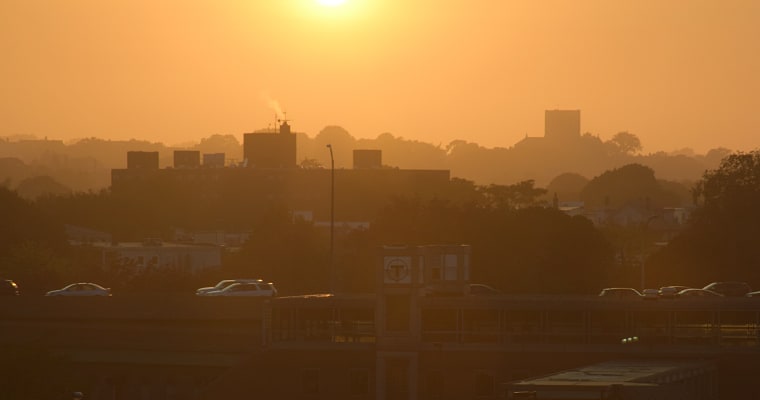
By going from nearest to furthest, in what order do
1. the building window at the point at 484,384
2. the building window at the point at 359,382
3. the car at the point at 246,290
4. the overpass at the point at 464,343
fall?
the building window at the point at 484,384 → the overpass at the point at 464,343 → the building window at the point at 359,382 → the car at the point at 246,290

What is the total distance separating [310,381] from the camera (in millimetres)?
76000

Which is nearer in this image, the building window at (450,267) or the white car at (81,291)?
the building window at (450,267)

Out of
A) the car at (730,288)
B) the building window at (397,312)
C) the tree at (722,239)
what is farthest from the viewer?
the tree at (722,239)

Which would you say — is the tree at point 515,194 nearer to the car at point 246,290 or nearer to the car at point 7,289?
the car at point 246,290

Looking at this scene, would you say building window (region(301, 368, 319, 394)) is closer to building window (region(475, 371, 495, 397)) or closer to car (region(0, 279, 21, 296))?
building window (region(475, 371, 495, 397))

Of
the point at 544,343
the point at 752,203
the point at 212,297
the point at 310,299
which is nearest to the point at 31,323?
the point at 212,297

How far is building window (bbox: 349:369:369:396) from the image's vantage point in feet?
248

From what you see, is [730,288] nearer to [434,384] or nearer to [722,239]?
[722,239]

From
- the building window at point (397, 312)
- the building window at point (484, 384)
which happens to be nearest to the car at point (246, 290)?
the building window at point (397, 312)

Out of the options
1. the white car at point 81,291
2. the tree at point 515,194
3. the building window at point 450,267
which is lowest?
the white car at point 81,291

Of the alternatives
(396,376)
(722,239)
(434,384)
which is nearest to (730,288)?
(722,239)

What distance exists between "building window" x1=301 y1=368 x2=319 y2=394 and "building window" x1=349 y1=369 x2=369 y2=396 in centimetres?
125

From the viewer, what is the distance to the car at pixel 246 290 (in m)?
96.6

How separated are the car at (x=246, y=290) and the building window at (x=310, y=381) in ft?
64.1
